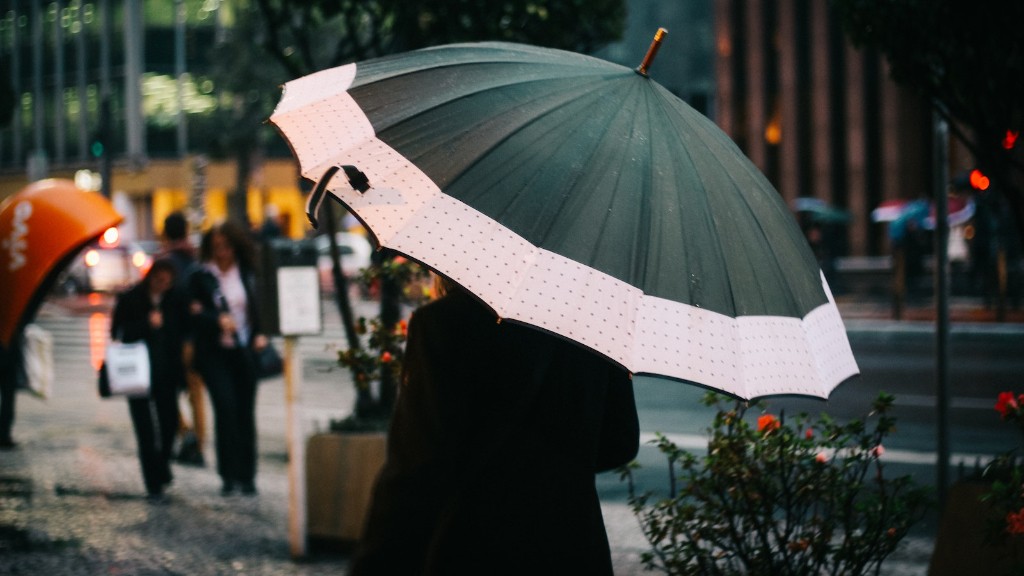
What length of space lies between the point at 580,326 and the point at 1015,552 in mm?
2172

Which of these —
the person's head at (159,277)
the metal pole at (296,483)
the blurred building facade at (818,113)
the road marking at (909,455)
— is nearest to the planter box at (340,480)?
the metal pole at (296,483)

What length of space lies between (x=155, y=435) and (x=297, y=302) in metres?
2.36

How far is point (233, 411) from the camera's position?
8055 millimetres

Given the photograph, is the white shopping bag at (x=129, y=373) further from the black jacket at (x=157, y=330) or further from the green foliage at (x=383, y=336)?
the green foliage at (x=383, y=336)

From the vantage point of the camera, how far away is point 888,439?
384 inches

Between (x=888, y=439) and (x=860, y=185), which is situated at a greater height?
(x=860, y=185)

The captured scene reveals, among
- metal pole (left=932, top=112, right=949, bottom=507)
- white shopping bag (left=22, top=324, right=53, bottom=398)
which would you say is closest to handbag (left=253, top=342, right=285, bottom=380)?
white shopping bag (left=22, top=324, right=53, bottom=398)

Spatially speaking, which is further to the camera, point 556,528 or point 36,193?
point 36,193

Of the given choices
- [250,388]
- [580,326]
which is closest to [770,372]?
[580,326]

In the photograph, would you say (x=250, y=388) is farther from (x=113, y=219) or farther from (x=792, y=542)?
(x=792, y=542)

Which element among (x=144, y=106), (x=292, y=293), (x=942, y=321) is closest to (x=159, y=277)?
(x=292, y=293)

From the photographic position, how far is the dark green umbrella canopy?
2635 mm

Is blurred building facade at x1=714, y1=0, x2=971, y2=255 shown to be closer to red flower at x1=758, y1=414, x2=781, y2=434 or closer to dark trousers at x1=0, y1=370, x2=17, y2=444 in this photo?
dark trousers at x1=0, y1=370, x2=17, y2=444

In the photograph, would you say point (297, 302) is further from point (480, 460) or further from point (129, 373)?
point (480, 460)
